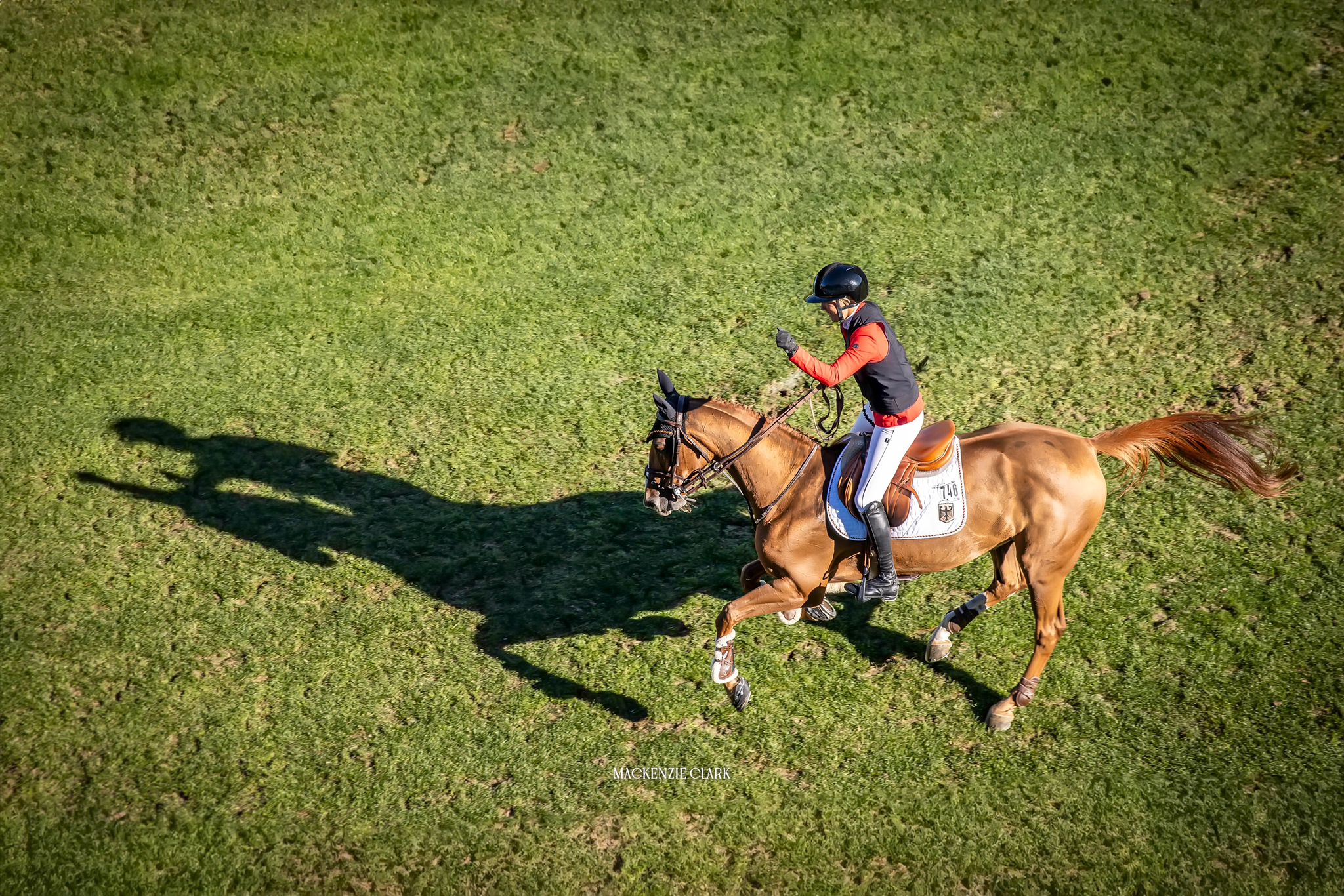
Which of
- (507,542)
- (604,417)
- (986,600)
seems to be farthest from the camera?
(604,417)

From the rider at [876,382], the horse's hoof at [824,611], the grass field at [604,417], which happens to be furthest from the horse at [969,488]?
the grass field at [604,417]

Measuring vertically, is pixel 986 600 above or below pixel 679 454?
below

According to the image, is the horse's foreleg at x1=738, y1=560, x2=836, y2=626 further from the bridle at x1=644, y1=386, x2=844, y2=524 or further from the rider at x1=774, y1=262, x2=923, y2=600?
the bridle at x1=644, y1=386, x2=844, y2=524

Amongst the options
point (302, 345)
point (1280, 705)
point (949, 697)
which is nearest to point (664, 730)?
point (949, 697)

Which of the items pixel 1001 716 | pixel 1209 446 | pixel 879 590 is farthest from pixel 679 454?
pixel 1209 446

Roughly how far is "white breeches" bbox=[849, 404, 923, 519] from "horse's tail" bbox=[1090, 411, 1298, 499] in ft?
6.17

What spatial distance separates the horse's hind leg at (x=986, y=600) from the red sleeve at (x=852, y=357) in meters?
2.30

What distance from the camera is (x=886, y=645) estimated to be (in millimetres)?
9641

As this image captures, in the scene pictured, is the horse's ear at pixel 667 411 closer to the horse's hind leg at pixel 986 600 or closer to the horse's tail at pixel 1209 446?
the horse's hind leg at pixel 986 600

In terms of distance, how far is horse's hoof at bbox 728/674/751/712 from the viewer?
29.0 ft

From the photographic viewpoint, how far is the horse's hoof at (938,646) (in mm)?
9328

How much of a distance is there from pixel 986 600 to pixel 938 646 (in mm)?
649

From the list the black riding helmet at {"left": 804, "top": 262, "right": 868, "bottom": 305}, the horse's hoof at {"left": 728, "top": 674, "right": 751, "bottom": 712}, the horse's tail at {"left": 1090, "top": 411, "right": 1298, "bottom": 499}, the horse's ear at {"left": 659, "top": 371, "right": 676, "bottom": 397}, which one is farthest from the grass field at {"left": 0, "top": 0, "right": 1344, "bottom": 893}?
the black riding helmet at {"left": 804, "top": 262, "right": 868, "bottom": 305}

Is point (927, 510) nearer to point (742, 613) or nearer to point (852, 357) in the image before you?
point (852, 357)
